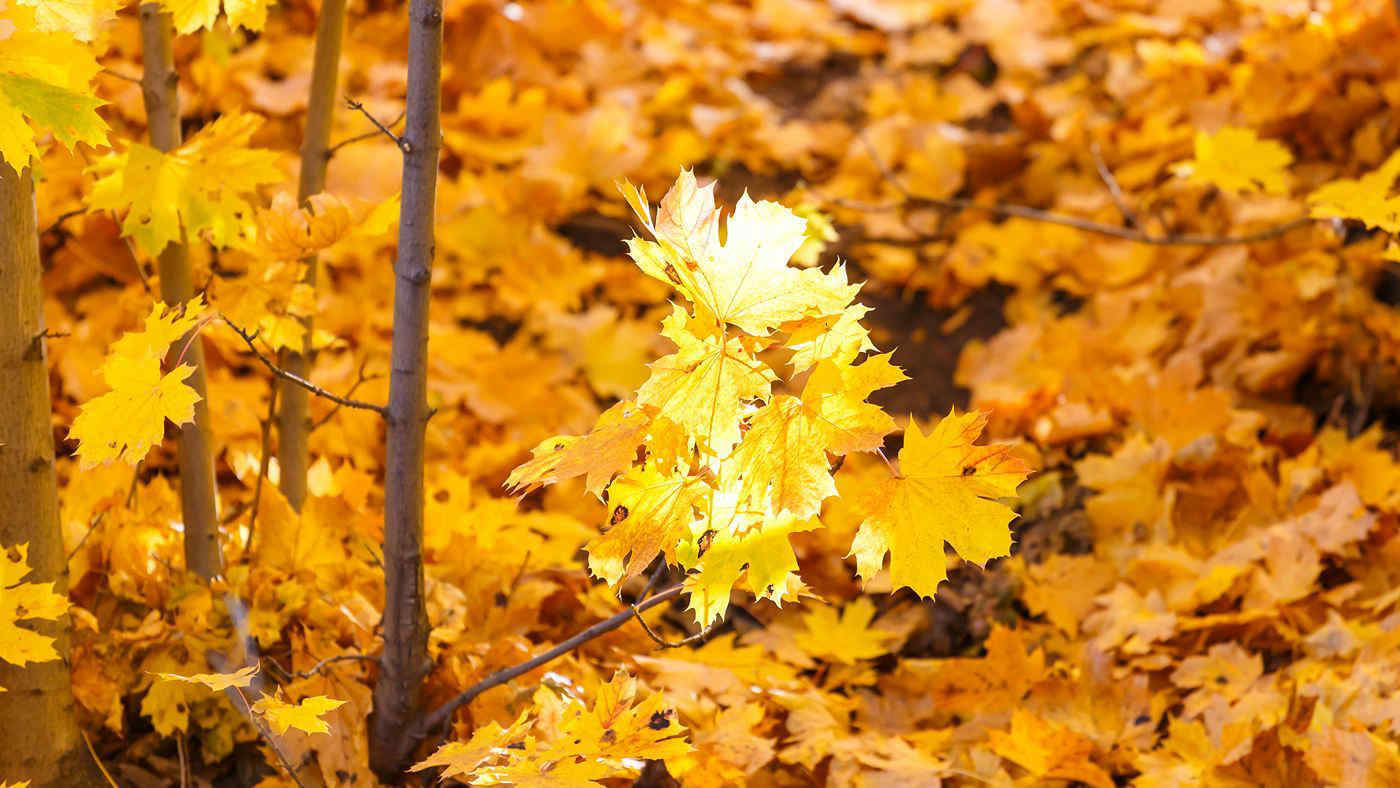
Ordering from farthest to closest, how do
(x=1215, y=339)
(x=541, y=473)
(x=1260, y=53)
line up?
1. (x=1260, y=53)
2. (x=1215, y=339)
3. (x=541, y=473)

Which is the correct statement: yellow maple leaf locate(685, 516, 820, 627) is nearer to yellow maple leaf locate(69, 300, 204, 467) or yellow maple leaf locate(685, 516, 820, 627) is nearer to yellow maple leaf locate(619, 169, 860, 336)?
yellow maple leaf locate(619, 169, 860, 336)

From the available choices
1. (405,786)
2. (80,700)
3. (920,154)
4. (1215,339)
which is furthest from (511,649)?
(920,154)

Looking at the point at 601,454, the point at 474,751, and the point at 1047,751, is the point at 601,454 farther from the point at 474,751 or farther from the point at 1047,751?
the point at 1047,751

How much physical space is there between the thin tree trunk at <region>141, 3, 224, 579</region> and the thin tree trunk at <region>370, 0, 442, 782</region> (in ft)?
1.11

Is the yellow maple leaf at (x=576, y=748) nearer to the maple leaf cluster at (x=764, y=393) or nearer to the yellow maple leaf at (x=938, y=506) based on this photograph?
the maple leaf cluster at (x=764, y=393)

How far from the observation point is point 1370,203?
1.58 metres

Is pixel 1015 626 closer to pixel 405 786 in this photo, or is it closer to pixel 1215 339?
pixel 1215 339

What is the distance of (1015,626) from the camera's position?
7.09 feet

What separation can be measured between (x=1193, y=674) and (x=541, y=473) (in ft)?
3.90

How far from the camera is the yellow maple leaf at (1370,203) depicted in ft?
5.03

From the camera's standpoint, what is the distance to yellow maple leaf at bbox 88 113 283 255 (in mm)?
Result: 1541

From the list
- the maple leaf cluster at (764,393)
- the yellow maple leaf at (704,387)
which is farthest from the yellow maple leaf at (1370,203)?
the yellow maple leaf at (704,387)

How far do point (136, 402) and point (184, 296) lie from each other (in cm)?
45

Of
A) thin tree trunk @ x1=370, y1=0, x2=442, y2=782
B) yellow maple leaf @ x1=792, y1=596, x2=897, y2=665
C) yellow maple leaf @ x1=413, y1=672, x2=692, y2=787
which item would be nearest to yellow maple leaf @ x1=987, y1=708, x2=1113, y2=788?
yellow maple leaf @ x1=792, y1=596, x2=897, y2=665
